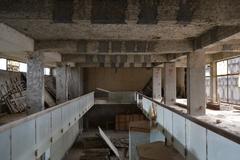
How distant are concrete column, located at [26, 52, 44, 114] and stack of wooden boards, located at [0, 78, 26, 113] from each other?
4.56 m

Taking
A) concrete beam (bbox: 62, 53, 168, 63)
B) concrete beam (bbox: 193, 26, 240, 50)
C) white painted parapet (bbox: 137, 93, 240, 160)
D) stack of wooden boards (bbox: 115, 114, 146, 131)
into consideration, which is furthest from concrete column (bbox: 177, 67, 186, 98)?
white painted parapet (bbox: 137, 93, 240, 160)

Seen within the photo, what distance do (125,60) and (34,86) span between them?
6.58 m

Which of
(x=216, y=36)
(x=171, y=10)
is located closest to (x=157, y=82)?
(x=216, y=36)

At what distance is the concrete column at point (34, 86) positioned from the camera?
1069 centimetres

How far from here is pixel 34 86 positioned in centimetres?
1076

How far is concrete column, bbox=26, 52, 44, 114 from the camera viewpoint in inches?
421

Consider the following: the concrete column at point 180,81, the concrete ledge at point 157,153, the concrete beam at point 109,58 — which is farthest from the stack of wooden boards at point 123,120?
the concrete ledge at point 157,153

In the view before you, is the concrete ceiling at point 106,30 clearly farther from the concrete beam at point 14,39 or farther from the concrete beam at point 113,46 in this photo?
the concrete beam at point 113,46

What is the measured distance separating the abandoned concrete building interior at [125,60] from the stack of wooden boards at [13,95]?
55 mm

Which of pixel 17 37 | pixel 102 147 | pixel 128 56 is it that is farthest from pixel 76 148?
pixel 17 37

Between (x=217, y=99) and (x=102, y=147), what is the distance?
28.1 ft

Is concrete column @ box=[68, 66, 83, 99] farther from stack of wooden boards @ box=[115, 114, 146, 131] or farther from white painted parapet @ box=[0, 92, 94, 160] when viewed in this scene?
white painted parapet @ box=[0, 92, 94, 160]

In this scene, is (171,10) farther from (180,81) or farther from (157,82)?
(180,81)

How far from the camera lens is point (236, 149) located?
318cm
